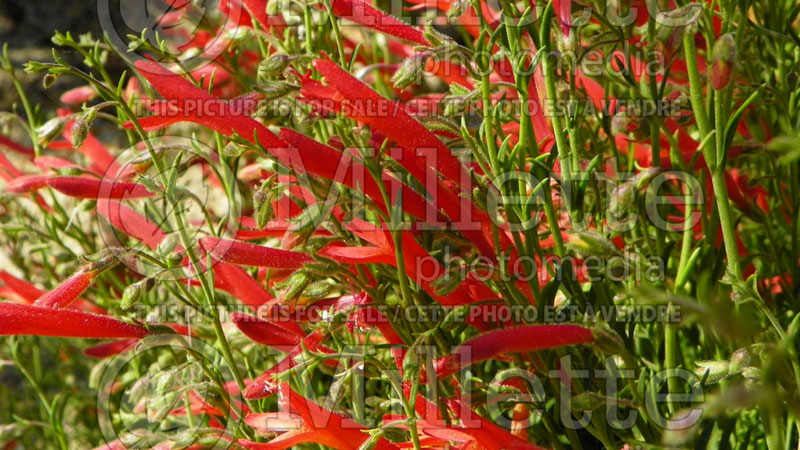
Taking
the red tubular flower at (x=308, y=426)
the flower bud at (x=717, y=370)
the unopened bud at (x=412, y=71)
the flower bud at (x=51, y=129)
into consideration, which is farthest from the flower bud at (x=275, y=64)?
the flower bud at (x=717, y=370)

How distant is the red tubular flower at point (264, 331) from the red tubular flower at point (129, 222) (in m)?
0.46

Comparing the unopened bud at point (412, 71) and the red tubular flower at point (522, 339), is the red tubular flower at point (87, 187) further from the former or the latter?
the red tubular flower at point (522, 339)

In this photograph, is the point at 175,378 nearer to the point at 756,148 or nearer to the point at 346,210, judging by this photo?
the point at 346,210

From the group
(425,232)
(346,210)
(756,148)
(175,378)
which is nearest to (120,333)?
(175,378)

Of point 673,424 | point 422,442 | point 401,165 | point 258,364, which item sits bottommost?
point 258,364

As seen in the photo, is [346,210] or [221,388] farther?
[346,210]

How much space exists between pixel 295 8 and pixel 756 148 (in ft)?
3.73

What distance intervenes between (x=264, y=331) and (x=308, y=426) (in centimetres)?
20

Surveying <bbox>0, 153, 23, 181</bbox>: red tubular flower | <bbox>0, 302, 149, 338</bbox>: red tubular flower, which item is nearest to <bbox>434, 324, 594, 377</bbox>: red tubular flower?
<bbox>0, 302, 149, 338</bbox>: red tubular flower

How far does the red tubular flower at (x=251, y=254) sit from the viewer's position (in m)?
1.65

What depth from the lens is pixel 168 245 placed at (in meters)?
1.93

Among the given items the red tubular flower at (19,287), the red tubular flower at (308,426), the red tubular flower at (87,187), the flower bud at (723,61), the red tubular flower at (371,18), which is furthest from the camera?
the red tubular flower at (19,287)

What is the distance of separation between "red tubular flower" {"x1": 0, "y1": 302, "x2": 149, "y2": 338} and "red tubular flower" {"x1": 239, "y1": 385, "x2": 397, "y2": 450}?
289 mm

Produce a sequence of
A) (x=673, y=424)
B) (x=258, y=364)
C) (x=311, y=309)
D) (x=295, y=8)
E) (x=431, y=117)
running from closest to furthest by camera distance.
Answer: (x=673, y=424)
(x=431, y=117)
(x=311, y=309)
(x=295, y=8)
(x=258, y=364)
